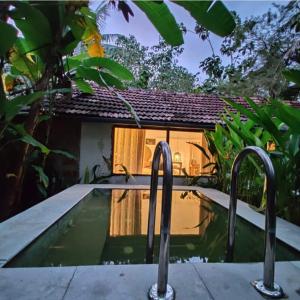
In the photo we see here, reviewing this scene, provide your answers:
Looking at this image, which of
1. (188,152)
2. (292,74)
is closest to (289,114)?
(292,74)

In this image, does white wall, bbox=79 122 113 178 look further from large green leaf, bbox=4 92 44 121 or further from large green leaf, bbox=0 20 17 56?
large green leaf, bbox=0 20 17 56

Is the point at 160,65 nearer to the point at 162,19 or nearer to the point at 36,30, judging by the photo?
the point at 36,30

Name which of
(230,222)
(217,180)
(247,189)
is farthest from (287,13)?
(230,222)

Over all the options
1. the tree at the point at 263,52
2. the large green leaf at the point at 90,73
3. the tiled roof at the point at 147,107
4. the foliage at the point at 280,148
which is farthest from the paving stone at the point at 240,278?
the tree at the point at 263,52

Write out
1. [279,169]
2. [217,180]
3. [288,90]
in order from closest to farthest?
1. [279,169]
2. [217,180]
3. [288,90]

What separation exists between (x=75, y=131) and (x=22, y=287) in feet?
24.5

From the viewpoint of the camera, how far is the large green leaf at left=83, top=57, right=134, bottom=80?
549 centimetres

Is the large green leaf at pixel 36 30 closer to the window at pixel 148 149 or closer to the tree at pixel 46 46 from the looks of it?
the tree at pixel 46 46

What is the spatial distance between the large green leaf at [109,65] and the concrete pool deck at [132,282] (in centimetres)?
409

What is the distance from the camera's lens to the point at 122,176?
31.7 ft

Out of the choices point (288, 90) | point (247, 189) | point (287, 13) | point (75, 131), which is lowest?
point (247, 189)

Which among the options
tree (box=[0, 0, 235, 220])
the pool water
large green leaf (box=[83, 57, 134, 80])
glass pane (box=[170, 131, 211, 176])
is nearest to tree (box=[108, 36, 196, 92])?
glass pane (box=[170, 131, 211, 176])

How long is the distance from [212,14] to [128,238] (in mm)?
2569

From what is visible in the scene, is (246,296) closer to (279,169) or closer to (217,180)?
(279,169)
